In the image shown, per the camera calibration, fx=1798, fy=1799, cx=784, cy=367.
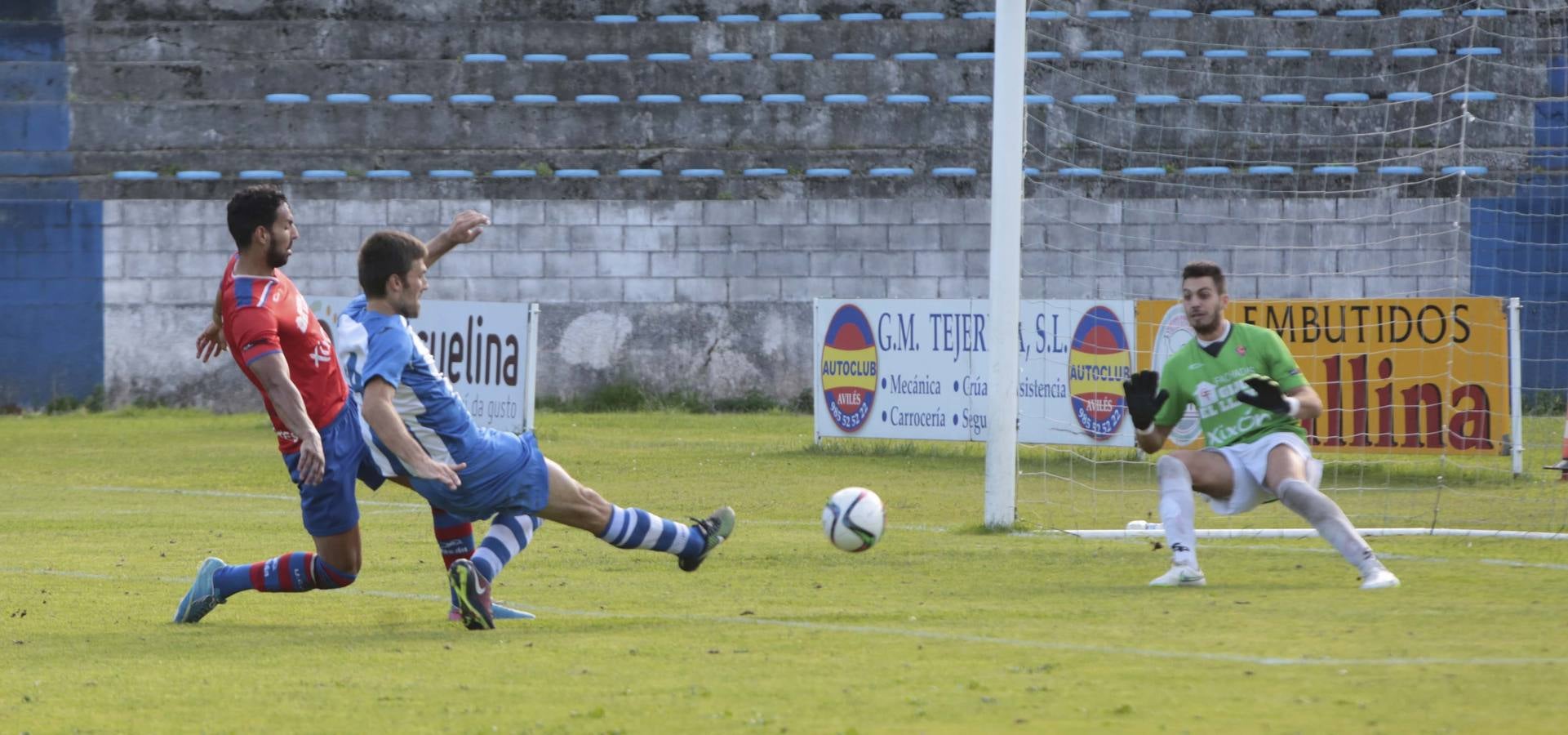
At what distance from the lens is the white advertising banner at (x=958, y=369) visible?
14.1 meters

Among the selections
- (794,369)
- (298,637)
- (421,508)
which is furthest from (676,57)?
(298,637)

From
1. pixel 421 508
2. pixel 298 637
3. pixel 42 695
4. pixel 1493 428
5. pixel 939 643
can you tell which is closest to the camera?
pixel 42 695

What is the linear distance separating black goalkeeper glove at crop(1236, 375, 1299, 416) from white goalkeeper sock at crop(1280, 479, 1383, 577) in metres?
0.30

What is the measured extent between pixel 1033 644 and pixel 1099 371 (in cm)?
848

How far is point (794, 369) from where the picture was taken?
20.9 metres

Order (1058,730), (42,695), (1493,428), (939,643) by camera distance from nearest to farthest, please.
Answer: (1058,730), (42,695), (939,643), (1493,428)

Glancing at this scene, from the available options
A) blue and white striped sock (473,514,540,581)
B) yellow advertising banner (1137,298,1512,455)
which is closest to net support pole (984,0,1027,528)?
yellow advertising banner (1137,298,1512,455)

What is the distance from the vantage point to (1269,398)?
23.8ft

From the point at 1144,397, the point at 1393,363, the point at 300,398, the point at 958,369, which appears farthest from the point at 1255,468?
the point at 958,369

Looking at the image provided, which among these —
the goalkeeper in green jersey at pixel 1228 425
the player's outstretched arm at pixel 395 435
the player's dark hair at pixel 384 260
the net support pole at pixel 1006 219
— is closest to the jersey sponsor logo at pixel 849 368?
the net support pole at pixel 1006 219

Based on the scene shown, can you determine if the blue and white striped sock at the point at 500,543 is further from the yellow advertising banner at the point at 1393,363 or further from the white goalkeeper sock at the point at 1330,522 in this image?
the yellow advertising banner at the point at 1393,363

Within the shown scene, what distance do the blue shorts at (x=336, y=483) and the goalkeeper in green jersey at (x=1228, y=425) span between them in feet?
10.0

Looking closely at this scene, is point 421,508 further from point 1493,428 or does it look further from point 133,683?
point 1493,428

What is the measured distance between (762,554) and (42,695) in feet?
13.7
